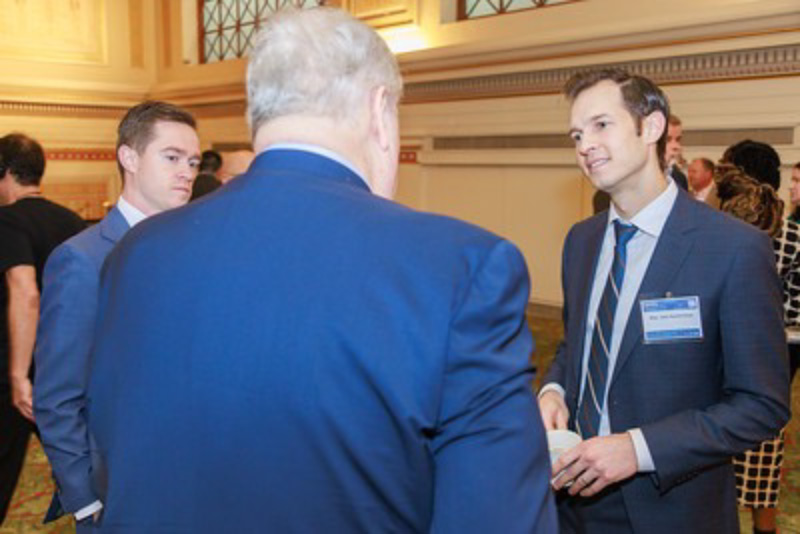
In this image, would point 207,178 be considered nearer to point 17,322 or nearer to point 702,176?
point 17,322

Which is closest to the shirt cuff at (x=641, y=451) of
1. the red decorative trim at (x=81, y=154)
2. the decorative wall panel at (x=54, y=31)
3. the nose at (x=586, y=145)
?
the nose at (x=586, y=145)

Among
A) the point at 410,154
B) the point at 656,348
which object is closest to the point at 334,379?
the point at 656,348

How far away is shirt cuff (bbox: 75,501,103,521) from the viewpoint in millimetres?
1780

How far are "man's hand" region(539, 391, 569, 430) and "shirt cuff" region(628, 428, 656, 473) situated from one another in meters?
0.23

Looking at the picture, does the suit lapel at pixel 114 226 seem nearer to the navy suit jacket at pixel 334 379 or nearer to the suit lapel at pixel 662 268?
the navy suit jacket at pixel 334 379

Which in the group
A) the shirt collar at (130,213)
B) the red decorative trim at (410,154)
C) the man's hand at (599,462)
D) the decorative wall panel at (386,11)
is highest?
the decorative wall panel at (386,11)

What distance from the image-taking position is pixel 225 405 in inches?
34.4

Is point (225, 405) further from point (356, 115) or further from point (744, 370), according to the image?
point (744, 370)

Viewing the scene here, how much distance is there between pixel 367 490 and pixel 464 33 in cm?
719

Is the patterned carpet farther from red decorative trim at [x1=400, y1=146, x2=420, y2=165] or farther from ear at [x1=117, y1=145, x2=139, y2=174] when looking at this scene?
red decorative trim at [x1=400, y1=146, x2=420, y2=165]

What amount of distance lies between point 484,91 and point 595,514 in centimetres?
614

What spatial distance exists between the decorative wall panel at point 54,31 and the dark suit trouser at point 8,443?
30.9 ft

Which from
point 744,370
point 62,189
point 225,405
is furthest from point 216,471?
point 62,189

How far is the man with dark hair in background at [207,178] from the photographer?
4.93 metres
